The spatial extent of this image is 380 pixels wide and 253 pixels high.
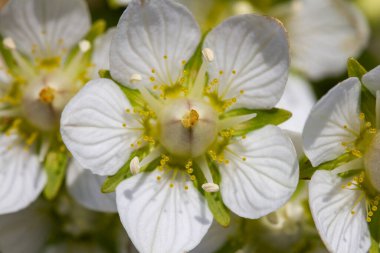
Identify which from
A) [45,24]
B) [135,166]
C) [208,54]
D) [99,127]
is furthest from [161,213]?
[45,24]

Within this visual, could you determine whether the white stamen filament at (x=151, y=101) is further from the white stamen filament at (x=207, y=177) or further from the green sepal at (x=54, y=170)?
the green sepal at (x=54, y=170)

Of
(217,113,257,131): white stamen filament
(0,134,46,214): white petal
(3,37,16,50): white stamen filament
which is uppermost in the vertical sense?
(3,37,16,50): white stamen filament

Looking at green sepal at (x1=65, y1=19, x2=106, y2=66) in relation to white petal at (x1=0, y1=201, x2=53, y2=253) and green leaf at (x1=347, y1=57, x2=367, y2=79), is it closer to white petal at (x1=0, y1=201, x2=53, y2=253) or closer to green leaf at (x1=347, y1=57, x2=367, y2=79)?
white petal at (x1=0, y1=201, x2=53, y2=253)

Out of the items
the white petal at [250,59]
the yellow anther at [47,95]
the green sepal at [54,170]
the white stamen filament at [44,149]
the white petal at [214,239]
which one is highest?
the white petal at [250,59]

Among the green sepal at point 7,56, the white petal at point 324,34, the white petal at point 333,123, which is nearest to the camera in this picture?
the white petal at point 333,123

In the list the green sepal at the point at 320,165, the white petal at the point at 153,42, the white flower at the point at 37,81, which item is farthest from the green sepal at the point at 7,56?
the green sepal at the point at 320,165

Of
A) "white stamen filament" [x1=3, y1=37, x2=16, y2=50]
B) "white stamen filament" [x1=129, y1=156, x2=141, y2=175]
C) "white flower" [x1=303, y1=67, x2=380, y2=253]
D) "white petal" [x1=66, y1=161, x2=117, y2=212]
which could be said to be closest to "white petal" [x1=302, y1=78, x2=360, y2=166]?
"white flower" [x1=303, y1=67, x2=380, y2=253]
